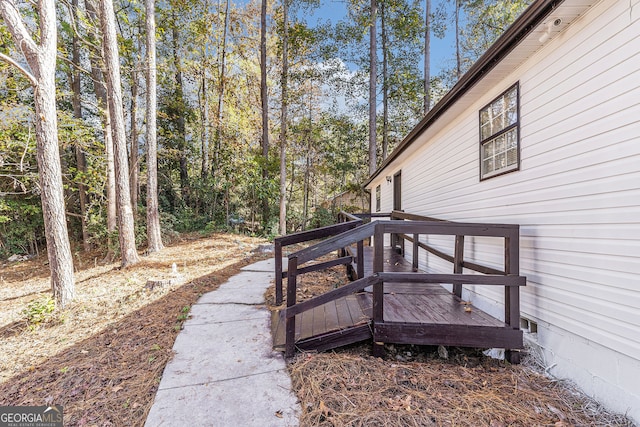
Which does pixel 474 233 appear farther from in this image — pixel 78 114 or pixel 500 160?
→ pixel 78 114

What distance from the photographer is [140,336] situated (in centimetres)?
296

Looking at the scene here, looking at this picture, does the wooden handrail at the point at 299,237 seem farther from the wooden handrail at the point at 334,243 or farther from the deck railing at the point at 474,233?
the deck railing at the point at 474,233

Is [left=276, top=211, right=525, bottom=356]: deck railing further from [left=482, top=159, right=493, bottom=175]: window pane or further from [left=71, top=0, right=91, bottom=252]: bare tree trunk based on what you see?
[left=71, top=0, right=91, bottom=252]: bare tree trunk

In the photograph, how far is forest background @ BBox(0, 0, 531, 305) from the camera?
814 cm

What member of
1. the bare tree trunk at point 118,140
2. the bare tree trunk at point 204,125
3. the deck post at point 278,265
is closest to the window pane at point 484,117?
the deck post at point 278,265

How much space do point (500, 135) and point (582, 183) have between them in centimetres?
127

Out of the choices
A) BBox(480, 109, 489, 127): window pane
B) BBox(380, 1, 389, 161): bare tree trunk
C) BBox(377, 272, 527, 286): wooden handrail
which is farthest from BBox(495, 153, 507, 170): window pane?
BBox(380, 1, 389, 161): bare tree trunk

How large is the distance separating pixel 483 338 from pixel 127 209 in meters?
6.79

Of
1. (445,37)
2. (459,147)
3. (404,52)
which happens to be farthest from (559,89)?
(445,37)

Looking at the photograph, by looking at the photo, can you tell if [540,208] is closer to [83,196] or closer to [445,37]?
[83,196]

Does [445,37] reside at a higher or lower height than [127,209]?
higher

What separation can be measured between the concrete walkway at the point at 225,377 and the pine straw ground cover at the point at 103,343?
0.53 feet

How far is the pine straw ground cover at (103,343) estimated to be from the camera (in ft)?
6.68

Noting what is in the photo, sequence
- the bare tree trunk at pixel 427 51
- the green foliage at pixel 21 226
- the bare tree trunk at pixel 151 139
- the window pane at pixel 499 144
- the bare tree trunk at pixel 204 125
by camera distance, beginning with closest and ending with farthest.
A: the window pane at pixel 499 144 < the bare tree trunk at pixel 151 139 < the green foliage at pixel 21 226 < the bare tree trunk at pixel 204 125 < the bare tree trunk at pixel 427 51
